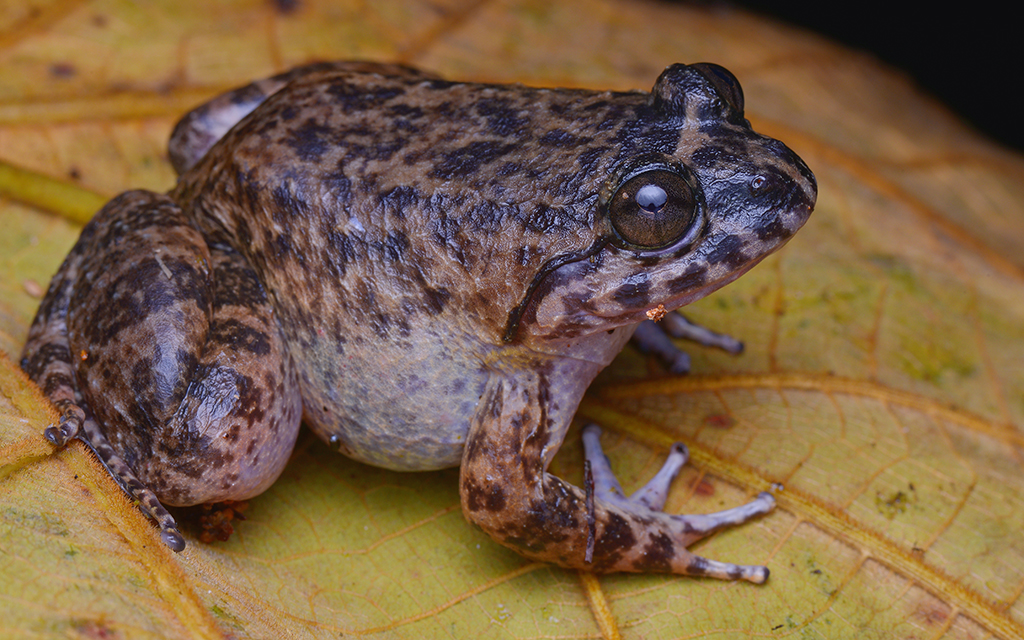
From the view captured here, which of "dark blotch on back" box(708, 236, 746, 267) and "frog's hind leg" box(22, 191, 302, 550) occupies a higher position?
"dark blotch on back" box(708, 236, 746, 267)

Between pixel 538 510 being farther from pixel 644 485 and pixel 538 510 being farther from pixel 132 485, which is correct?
pixel 132 485

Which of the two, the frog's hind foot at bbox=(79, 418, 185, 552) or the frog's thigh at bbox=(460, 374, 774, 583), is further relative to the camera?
the frog's thigh at bbox=(460, 374, 774, 583)

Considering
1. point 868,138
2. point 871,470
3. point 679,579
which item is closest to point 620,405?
point 679,579

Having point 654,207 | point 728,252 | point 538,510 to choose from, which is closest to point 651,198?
point 654,207

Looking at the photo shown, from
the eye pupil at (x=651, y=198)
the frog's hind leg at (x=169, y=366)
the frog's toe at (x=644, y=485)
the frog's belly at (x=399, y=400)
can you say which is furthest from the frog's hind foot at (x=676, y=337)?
the frog's hind leg at (x=169, y=366)

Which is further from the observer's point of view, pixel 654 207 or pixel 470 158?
pixel 470 158

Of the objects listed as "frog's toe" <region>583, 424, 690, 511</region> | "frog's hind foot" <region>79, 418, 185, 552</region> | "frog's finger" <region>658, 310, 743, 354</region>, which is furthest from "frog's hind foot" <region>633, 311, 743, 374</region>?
"frog's hind foot" <region>79, 418, 185, 552</region>

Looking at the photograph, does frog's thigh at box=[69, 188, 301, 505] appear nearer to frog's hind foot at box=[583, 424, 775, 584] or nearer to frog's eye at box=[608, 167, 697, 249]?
frog's hind foot at box=[583, 424, 775, 584]
